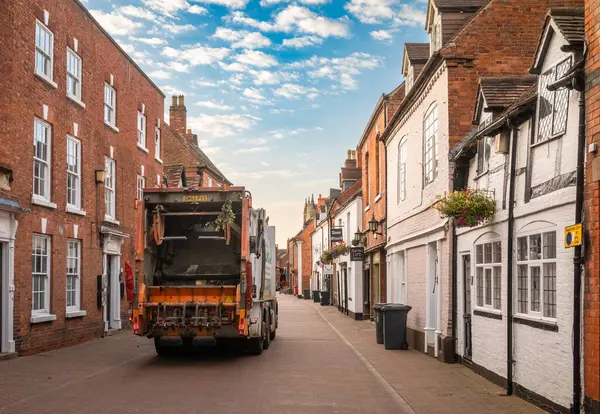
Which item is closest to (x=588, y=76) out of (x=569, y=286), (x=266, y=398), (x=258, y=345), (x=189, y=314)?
(x=569, y=286)

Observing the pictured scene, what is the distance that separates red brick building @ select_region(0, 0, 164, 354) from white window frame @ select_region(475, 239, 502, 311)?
30.9ft

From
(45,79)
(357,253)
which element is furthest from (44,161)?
(357,253)

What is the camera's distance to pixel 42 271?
1748cm

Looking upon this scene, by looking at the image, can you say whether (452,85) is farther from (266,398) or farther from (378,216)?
(378,216)

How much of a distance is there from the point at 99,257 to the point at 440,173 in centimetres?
1082

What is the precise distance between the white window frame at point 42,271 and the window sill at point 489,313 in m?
10.1

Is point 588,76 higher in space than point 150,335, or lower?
higher

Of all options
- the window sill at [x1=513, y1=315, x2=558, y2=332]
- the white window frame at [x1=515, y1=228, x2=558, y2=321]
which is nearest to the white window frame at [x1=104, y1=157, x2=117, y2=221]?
the white window frame at [x1=515, y1=228, x2=558, y2=321]

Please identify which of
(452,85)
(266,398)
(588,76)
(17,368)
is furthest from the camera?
(452,85)

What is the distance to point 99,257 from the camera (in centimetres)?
2127

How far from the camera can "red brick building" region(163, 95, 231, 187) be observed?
38875 mm

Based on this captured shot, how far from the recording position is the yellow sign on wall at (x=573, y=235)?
8242 millimetres

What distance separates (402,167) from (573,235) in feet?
42.2

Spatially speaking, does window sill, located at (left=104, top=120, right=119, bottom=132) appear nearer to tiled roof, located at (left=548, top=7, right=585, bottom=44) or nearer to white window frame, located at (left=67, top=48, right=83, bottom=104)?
white window frame, located at (left=67, top=48, right=83, bottom=104)
